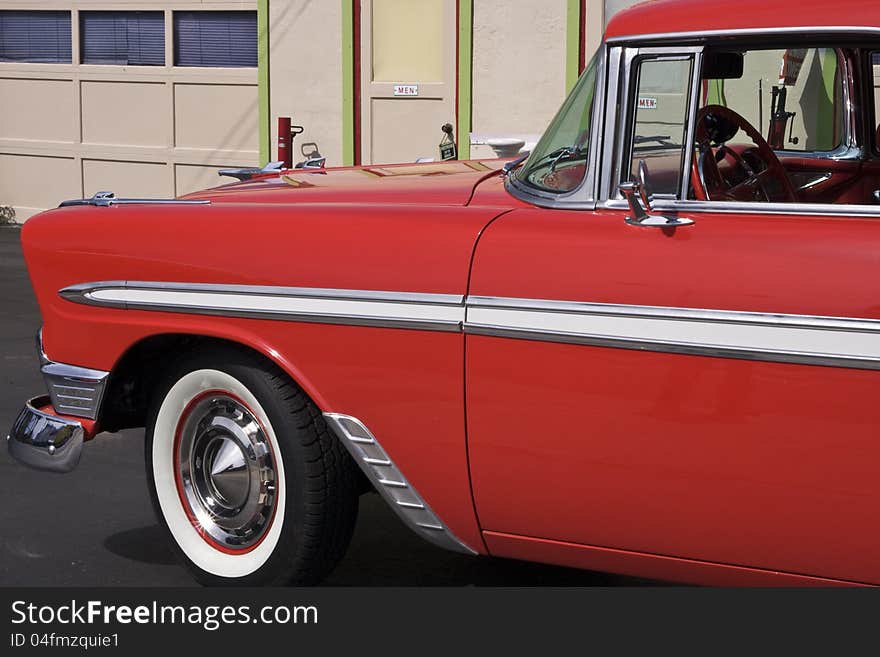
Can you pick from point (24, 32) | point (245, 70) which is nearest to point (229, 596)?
point (245, 70)

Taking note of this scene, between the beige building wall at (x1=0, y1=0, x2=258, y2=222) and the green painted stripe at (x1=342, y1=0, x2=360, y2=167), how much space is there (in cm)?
117

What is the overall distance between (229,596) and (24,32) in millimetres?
13236

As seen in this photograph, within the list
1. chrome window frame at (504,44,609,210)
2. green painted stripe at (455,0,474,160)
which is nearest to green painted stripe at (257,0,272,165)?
green painted stripe at (455,0,474,160)

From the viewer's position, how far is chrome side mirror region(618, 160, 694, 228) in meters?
3.12

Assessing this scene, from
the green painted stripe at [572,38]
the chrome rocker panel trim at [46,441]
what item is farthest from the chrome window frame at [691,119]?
the green painted stripe at [572,38]

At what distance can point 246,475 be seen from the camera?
12.5 ft

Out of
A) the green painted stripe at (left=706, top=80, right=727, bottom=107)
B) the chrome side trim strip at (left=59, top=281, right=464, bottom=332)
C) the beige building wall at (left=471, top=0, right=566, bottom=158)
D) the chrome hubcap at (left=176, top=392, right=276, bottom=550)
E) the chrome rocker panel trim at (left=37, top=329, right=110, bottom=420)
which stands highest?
the beige building wall at (left=471, top=0, right=566, bottom=158)

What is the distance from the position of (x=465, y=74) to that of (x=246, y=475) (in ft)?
30.5

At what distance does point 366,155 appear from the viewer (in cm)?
1334

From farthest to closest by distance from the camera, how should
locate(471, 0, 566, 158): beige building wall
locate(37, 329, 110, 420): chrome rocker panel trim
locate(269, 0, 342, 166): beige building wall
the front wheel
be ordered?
locate(269, 0, 342, 166): beige building wall, locate(471, 0, 566, 158): beige building wall, locate(37, 329, 110, 420): chrome rocker panel trim, the front wheel

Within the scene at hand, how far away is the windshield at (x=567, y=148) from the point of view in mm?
3404

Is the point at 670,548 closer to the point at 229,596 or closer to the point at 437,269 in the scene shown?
the point at 437,269

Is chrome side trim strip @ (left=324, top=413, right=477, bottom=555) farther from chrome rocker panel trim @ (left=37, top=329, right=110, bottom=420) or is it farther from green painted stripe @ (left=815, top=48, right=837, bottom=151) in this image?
green painted stripe @ (left=815, top=48, right=837, bottom=151)

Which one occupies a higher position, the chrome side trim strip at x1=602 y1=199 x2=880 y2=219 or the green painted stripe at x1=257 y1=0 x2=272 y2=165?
the green painted stripe at x1=257 y1=0 x2=272 y2=165
